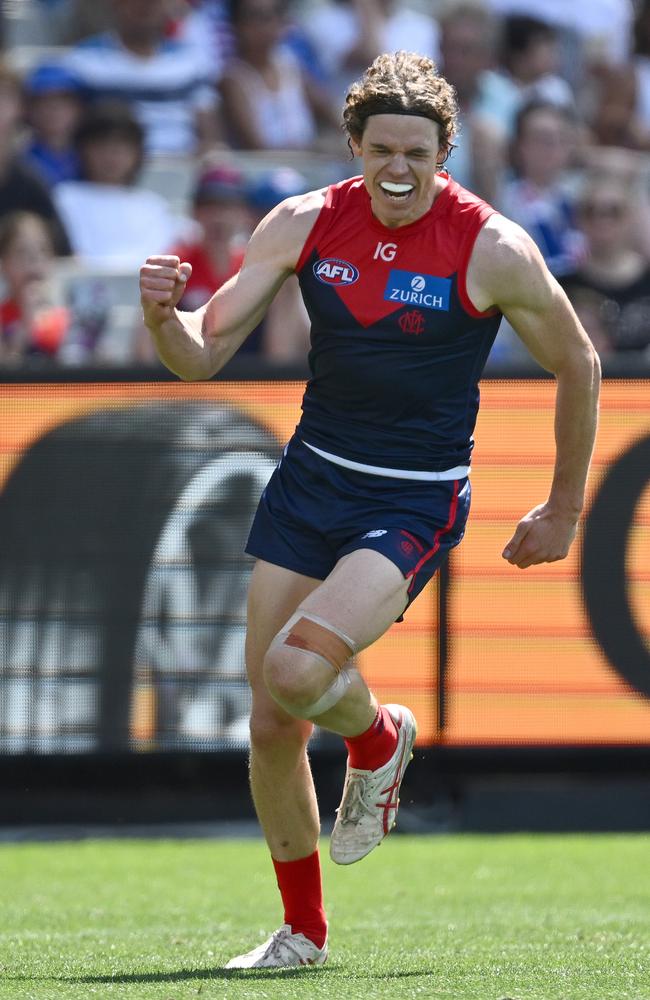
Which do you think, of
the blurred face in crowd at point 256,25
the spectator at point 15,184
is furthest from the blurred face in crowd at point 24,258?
the blurred face in crowd at point 256,25

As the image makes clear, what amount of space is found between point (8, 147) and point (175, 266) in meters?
6.76

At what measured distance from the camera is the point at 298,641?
445 centimetres

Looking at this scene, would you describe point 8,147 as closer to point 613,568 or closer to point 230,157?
point 230,157

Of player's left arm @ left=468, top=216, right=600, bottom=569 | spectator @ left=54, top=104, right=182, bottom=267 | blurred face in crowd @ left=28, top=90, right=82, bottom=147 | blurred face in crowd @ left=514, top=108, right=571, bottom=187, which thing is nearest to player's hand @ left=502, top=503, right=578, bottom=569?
player's left arm @ left=468, top=216, right=600, bottom=569

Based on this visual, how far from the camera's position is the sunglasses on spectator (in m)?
10.2

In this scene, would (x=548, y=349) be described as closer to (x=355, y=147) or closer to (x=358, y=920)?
(x=355, y=147)

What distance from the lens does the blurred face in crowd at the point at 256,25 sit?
11883 mm

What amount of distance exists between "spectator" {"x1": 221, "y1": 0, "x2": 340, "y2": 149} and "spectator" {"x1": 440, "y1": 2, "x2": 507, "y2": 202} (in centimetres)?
114

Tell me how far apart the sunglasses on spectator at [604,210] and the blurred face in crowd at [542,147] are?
0.85 m

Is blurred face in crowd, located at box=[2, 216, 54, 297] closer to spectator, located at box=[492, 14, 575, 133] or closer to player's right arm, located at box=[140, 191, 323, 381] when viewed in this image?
spectator, located at box=[492, 14, 575, 133]

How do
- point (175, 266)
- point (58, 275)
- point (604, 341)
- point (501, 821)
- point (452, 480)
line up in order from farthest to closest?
1. point (58, 275)
2. point (604, 341)
3. point (501, 821)
4. point (452, 480)
5. point (175, 266)

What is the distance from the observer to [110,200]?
36.3 ft

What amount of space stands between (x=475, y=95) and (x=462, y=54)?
32 centimetres

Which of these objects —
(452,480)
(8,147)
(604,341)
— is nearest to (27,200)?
(8,147)
